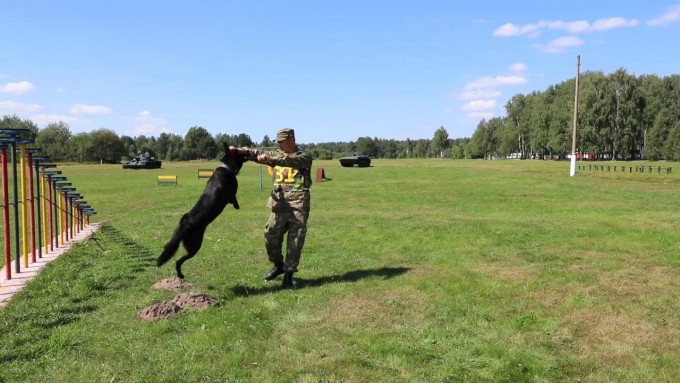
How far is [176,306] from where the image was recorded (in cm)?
557

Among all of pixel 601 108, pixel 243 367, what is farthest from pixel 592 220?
pixel 601 108

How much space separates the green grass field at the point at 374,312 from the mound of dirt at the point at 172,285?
0.18 meters

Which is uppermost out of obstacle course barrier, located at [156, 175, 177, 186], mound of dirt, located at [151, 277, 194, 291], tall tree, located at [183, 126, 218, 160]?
tall tree, located at [183, 126, 218, 160]

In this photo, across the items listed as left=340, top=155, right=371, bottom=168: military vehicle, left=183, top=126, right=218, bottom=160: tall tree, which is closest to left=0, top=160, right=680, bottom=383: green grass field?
left=340, top=155, right=371, bottom=168: military vehicle

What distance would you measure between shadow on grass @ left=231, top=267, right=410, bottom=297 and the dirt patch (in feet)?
1.97

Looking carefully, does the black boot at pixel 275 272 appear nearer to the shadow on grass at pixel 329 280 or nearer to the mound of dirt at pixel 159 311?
the shadow on grass at pixel 329 280

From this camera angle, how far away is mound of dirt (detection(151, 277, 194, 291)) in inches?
257

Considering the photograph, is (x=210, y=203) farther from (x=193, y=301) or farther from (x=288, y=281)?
(x=288, y=281)

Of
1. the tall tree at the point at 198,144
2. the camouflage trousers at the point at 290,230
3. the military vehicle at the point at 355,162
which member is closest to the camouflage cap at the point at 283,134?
the camouflage trousers at the point at 290,230

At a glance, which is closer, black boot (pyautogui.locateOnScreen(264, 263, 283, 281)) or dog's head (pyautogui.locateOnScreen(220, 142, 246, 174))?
dog's head (pyautogui.locateOnScreen(220, 142, 246, 174))

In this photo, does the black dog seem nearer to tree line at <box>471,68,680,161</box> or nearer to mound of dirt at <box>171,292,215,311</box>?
mound of dirt at <box>171,292,215,311</box>

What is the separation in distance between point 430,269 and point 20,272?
6.33 m

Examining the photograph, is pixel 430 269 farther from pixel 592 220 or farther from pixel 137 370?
pixel 592 220

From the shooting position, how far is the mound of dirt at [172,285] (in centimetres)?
653
